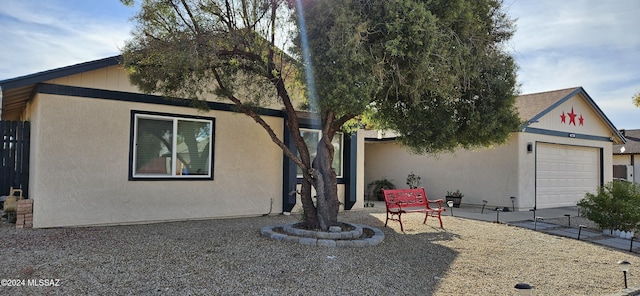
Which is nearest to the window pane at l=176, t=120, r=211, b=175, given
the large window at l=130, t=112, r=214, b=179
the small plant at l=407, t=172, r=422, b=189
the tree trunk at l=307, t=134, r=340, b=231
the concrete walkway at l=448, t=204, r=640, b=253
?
the large window at l=130, t=112, r=214, b=179

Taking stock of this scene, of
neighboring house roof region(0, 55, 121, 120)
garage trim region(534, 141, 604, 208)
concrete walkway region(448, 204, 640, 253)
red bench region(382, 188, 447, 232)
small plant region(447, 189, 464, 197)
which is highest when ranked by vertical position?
Answer: neighboring house roof region(0, 55, 121, 120)

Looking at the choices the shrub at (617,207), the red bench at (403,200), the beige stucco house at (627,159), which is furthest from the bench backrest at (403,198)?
the beige stucco house at (627,159)

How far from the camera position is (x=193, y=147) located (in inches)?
360

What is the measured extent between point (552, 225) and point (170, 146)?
910 cm

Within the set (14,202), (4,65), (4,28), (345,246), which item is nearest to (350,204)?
(345,246)

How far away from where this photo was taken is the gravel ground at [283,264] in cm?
442

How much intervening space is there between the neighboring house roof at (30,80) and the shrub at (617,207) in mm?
10464

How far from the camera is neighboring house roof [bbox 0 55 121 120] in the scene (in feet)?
23.0

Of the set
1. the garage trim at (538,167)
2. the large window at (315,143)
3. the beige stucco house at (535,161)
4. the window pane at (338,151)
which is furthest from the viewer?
the garage trim at (538,167)

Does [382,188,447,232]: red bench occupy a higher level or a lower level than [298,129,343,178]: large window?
lower

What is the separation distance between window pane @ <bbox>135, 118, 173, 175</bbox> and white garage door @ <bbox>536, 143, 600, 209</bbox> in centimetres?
1174

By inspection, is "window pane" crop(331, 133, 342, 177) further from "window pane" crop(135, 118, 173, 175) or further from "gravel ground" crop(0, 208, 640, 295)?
"window pane" crop(135, 118, 173, 175)

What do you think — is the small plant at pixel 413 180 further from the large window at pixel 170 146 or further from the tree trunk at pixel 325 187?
the tree trunk at pixel 325 187

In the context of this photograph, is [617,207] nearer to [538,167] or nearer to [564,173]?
[538,167]
